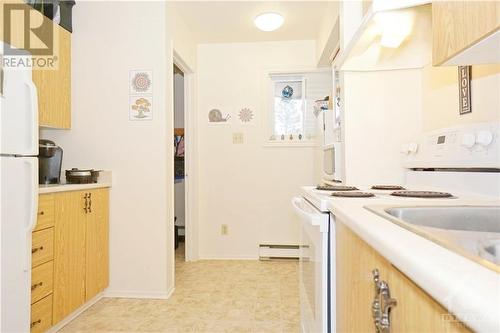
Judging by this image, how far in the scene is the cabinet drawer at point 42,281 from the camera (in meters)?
1.76

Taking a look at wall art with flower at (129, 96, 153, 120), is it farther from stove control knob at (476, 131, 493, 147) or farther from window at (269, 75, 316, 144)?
stove control knob at (476, 131, 493, 147)

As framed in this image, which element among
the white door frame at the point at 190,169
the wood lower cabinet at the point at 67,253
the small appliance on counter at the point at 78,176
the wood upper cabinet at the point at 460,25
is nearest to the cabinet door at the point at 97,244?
the wood lower cabinet at the point at 67,253

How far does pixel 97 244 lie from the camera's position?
240 centimetres

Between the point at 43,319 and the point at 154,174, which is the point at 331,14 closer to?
the point at 154,174

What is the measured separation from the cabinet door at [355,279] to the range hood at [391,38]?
77 cm

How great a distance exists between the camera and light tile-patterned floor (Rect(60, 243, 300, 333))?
6.71 feet

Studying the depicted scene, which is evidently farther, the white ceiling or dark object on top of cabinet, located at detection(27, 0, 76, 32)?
the white ceiling

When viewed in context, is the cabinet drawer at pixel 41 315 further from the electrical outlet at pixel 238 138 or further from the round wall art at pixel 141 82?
the electrical outlet at pixel 238 138

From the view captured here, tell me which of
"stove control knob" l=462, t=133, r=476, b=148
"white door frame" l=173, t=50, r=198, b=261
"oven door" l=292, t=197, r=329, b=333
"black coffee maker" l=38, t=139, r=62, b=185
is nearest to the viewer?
"oven door" l=292, t=197, r=329, b=333

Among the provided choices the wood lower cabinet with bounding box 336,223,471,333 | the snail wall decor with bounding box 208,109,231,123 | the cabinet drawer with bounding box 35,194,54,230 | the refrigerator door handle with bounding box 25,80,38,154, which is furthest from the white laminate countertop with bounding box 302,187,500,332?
the snail wall decor with bounding box 208,109,231,123

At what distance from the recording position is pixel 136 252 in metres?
2.54

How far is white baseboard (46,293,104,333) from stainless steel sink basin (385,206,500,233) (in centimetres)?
211

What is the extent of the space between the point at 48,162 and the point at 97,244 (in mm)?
694

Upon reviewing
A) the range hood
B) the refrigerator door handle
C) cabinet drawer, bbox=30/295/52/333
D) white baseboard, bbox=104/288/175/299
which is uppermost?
the range hood
